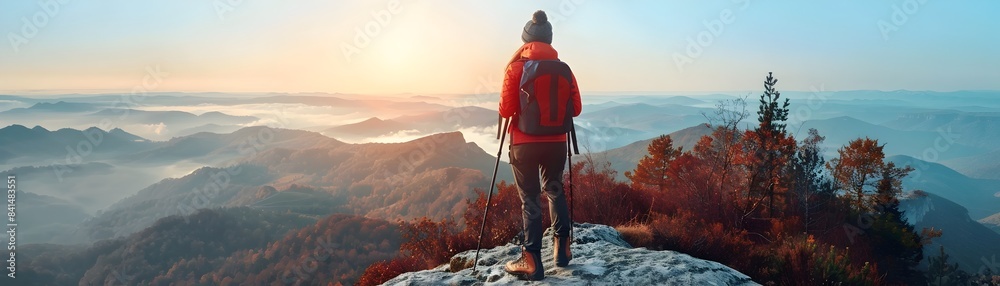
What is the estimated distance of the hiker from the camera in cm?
518

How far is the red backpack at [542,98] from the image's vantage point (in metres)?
5.04

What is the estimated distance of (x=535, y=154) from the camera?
5.19m

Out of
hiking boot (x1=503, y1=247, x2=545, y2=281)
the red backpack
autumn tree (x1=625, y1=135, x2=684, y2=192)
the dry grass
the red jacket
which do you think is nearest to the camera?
the red backpack

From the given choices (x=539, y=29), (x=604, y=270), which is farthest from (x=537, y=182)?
(x=539, y=29)

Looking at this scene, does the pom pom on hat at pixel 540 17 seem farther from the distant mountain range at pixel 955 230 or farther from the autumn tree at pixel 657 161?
the distant mountain range at pixel 955 230

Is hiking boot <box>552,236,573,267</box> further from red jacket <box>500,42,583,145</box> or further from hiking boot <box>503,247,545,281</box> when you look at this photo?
red jacket <box>500,42,583,145</box>

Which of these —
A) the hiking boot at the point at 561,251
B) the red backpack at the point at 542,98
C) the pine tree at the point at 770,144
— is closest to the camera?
the red backpack at the point at 542,98

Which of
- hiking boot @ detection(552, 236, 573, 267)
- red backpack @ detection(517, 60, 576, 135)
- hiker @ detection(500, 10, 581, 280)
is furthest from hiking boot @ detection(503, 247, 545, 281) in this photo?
red backpack @ detection(517, 60, 576, 135)

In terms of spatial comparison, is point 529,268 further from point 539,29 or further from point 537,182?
point 539,29

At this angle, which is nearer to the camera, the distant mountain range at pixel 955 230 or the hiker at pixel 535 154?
the hiker at pixel 535 154

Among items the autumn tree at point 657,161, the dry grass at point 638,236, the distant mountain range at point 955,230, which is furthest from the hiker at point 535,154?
the distant mountain range at point 955,230

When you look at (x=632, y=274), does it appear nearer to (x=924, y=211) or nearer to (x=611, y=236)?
(x=611, y=236)

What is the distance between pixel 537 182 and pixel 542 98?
0.99 m

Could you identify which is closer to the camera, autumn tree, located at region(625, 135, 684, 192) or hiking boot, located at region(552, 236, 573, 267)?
hiking boot, located at region(552, 236, 573, 267)
